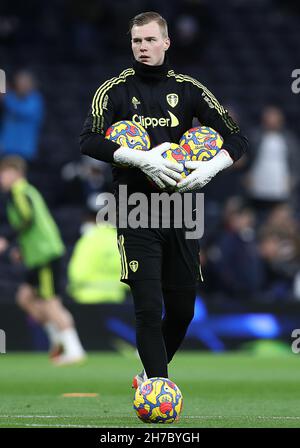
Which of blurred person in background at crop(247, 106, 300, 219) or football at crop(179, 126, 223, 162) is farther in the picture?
blurred person in background at crop(247, 106, 300, 219)

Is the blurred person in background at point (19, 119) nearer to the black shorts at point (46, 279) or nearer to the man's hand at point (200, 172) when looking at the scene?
the black shorts at point (46, 279)

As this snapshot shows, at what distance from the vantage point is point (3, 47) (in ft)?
70.9

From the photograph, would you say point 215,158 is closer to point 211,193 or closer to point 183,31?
point 211,193

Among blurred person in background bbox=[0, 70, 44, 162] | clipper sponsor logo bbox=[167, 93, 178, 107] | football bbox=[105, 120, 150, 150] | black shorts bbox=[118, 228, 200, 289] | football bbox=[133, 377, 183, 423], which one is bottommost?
football bbox=[133, 377, 183, 423]

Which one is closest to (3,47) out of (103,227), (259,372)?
(103,227)

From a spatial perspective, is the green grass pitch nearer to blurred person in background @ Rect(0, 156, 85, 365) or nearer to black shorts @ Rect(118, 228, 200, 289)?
blurred person in background @ Rect(0, 156, 85, 365)

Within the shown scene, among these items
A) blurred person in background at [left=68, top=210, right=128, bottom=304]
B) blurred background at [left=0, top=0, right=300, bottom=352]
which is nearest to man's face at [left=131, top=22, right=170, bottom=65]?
blurred person in background at [left=68, top=210, right=128, bottom=304]

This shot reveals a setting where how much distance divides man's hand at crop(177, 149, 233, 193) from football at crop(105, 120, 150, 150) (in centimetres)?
31

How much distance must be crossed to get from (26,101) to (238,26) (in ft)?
18.2

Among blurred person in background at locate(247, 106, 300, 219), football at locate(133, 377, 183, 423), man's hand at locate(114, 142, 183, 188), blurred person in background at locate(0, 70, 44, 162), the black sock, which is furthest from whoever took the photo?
blurred person in background at locate(0, 70, 44, 162)

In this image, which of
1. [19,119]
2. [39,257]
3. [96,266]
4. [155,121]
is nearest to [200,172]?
[155,121]

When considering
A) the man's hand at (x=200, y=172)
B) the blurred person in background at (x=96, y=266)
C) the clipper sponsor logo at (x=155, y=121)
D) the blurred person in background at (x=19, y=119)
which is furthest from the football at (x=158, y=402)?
the blurred person in background at (x=19, y=119)

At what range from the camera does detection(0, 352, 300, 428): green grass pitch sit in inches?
312

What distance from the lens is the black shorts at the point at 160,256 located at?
796 centimetres
